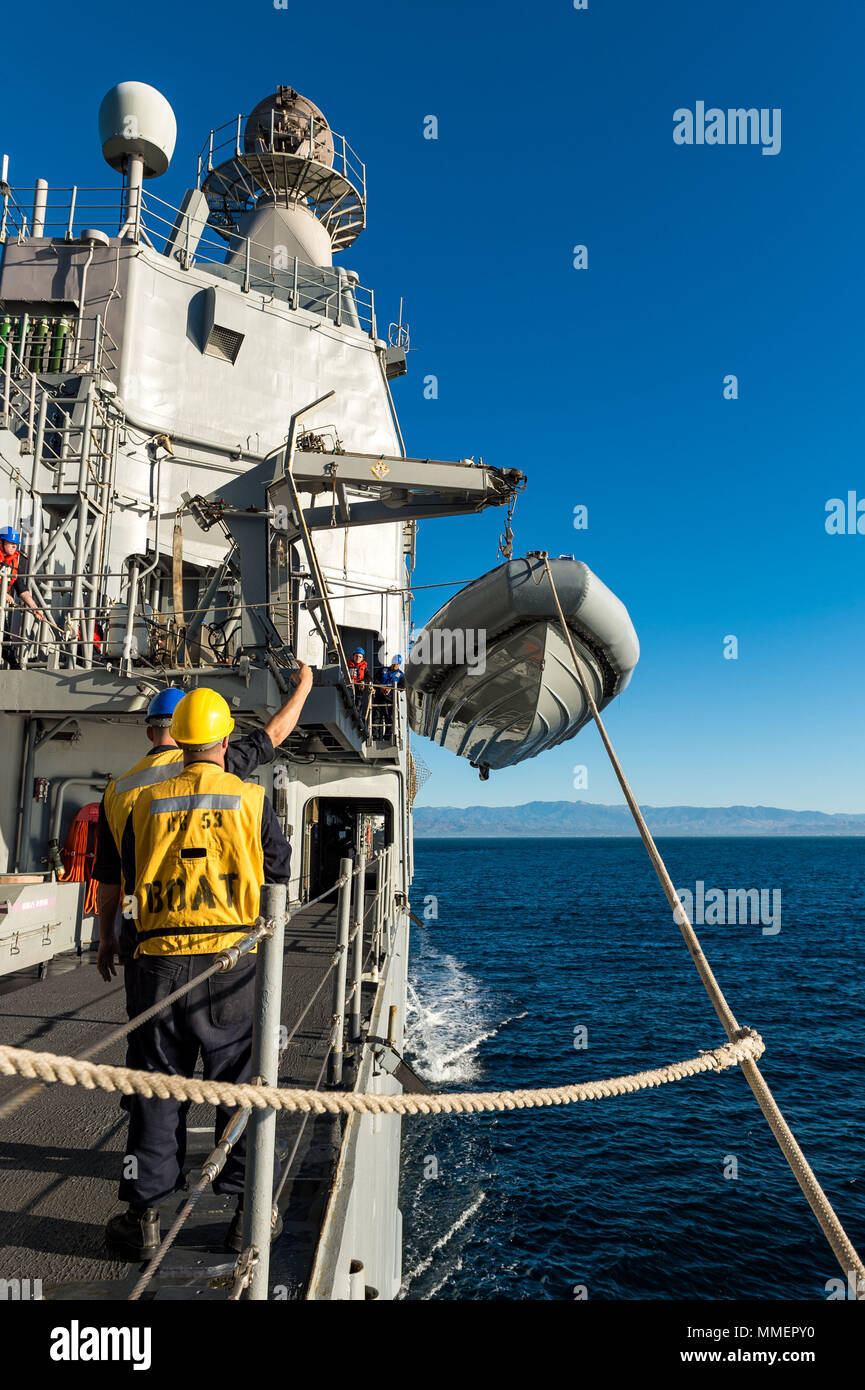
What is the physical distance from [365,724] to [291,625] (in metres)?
1.99

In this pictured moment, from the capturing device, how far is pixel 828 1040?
59.7 ft

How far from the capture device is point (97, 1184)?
3021mm

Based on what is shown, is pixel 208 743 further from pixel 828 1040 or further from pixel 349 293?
pixel 828 1040

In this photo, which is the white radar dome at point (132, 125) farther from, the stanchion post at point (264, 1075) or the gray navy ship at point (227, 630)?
the stanchion post at point (264, 1075)

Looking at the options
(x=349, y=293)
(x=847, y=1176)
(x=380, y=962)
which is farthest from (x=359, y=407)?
(x=847, y=1176)

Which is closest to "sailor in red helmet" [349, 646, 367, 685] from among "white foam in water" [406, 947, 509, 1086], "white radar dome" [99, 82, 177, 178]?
"white foam in water" [406, 947, 509, 1086]

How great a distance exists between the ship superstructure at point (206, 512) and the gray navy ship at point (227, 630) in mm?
49

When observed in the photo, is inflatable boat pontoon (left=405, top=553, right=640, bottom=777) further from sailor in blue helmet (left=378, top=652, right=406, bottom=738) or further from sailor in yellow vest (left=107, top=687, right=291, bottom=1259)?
sailor in yellow vest (left=107, top=687, right=291, bottom=1259)

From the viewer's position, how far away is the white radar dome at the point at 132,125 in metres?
14.0

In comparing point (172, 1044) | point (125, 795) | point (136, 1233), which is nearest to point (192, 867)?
point (125, 795)

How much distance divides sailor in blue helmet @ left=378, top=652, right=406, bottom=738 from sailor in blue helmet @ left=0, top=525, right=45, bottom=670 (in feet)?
16.5

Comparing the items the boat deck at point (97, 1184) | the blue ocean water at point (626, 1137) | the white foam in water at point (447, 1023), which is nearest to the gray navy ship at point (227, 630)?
the boat deck at point (97, 1184)

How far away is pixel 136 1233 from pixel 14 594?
8.75m

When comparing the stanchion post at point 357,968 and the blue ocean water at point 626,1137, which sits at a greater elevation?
the stanchion post at point 357,968
